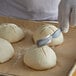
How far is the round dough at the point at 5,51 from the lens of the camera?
1294 millimetres

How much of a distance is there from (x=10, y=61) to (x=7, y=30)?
224 millimetres

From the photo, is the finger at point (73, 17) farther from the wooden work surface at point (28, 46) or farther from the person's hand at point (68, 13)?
the wooden work surface at point (28, 46)

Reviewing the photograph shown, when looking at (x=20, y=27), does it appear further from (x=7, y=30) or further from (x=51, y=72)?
(x=51, y=72)

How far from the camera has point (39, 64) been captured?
4.09 feet

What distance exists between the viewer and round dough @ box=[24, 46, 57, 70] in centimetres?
125

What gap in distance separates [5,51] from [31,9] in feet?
1.07

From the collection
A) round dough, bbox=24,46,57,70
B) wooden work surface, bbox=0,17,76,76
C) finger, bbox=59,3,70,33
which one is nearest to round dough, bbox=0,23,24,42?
wooden work surface, bbox=0,17,76,76

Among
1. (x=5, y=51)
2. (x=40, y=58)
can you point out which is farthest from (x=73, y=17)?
(x=5, y=51)

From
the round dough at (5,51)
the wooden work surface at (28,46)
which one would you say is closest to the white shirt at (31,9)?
the wooden work surface at (28,46)

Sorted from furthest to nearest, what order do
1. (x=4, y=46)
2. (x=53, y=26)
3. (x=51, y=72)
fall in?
1. (x=53, y=26)
2. (x=4, y=46)
3. (x=51, y=72)

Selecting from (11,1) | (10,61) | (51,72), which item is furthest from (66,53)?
(11,1)

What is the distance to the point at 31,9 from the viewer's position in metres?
1.52

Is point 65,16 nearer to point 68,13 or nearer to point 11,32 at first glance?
point 68,13

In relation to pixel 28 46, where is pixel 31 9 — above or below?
above
